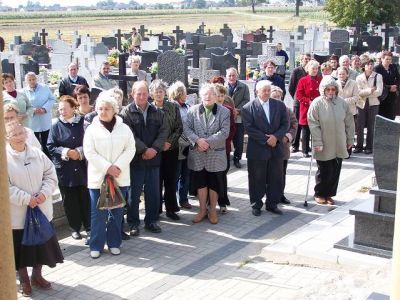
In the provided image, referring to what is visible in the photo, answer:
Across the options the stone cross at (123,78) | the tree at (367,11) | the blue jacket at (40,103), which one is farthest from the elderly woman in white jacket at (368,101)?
the tree at (367,11)

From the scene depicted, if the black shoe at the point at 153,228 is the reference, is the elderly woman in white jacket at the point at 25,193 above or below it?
above

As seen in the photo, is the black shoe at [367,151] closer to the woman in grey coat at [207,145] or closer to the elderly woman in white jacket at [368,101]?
the elderly woman in white jacket at [368,101]

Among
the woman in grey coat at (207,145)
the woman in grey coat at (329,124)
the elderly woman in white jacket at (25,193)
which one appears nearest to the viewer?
the elderly woman in white jacket at (25,193)

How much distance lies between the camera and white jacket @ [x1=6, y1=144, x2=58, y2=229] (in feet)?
19.0

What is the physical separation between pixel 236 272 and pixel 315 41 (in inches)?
892

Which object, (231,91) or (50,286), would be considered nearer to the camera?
(50,286)

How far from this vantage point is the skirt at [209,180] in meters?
8.01

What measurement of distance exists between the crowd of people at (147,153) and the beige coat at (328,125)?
0.04ft

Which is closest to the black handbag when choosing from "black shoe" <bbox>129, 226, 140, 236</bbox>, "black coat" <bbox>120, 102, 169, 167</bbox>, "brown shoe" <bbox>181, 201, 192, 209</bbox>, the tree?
"brown shoe" <bbox>181, 201, 192, 209</bbox>

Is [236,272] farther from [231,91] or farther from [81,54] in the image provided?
[81,54]

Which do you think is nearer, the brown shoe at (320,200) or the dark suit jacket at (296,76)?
the brown shoe at (320,200)

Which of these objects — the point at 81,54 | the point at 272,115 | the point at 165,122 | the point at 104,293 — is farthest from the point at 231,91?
the point at 81,54

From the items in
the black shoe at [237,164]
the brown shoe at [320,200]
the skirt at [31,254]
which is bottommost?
the brown shoe at [320,200]

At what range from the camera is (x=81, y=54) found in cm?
1697
